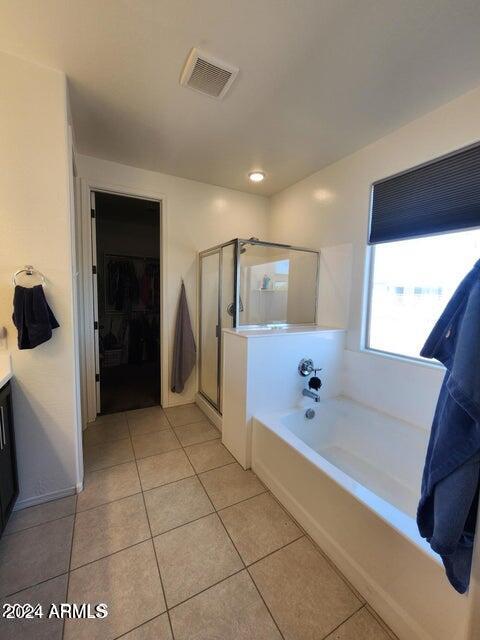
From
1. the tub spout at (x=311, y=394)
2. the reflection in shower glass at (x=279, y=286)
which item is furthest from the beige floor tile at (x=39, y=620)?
the reflection in shower glass at (x=279, y=286)

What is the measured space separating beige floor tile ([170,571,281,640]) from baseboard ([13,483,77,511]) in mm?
1023

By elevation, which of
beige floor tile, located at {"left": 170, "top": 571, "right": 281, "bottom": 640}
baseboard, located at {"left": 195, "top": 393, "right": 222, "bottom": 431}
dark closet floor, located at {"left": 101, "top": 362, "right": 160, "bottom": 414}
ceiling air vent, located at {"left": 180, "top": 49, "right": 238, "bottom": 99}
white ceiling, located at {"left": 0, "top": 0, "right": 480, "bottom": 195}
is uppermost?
white ceiling, located at {"left": 0, "top": 0, "right": 480, "bottom": 195}

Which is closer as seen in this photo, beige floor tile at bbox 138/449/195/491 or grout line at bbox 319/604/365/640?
grout line at bbox 319/604/365/640

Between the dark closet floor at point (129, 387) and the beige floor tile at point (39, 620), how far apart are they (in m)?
1.80

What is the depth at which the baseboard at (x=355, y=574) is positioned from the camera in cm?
103

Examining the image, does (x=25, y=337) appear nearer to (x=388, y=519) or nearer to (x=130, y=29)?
(x=130, y=29)

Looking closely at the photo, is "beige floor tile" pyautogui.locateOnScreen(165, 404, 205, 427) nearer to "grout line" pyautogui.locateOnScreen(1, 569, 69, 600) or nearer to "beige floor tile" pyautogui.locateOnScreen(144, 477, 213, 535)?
"beige floor tile" pyautogui.locateOnScreen(144, 477, 213, 535)

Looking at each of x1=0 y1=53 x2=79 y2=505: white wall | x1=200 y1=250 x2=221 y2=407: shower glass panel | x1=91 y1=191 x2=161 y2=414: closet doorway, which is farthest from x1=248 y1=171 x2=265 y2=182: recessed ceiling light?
x1=91 y1=191 x2=161 y2=414: closet doorway

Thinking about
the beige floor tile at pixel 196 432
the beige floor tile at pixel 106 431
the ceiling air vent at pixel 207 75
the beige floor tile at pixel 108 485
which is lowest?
the beige floor tile at pixel 108 485

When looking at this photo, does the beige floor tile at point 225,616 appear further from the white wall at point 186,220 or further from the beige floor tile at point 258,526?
the white wall at point 186,220

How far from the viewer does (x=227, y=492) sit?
1.76m

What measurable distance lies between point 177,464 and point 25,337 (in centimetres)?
137

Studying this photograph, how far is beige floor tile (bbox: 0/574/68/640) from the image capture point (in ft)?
3.34

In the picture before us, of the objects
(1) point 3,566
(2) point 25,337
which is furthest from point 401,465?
(2) point 25,337
